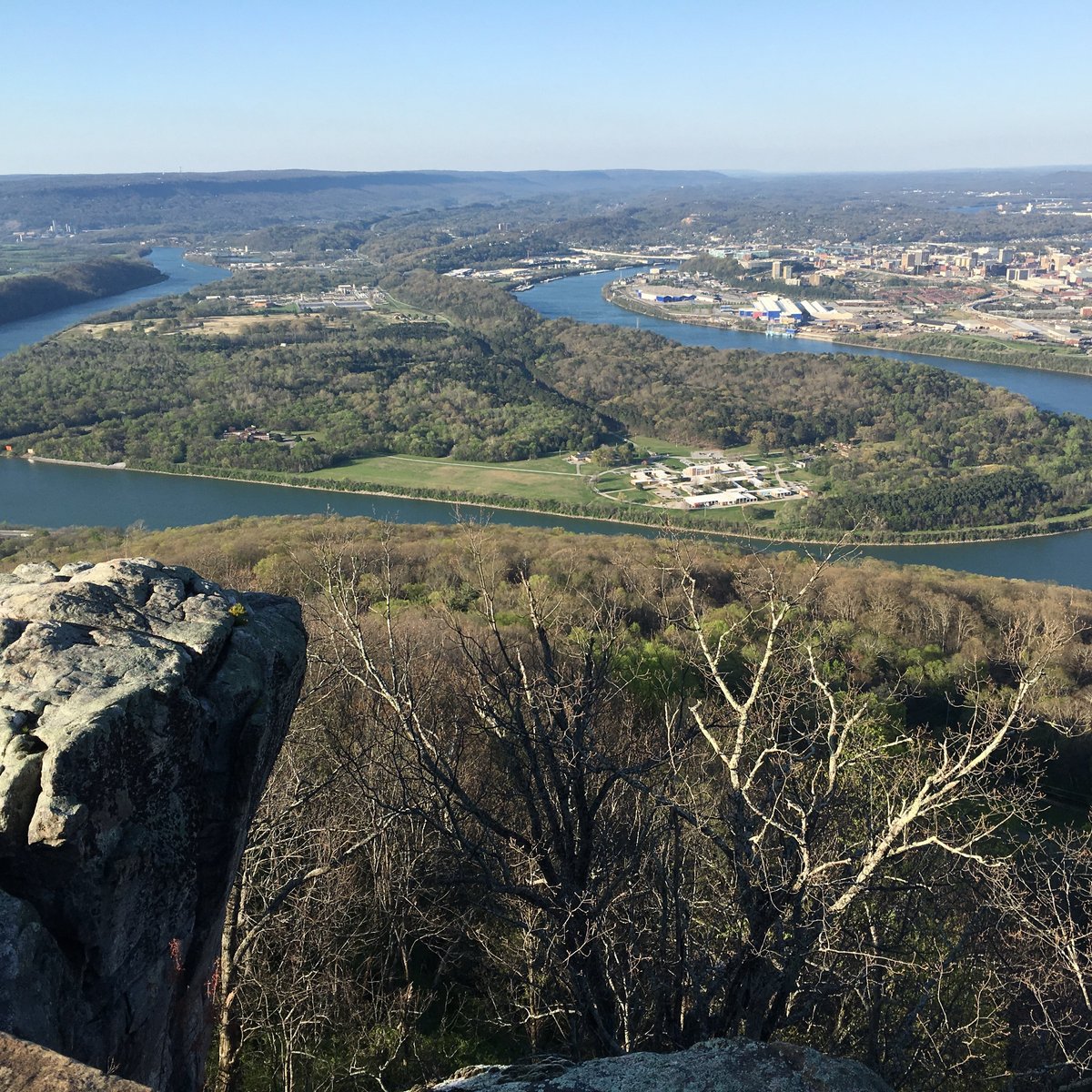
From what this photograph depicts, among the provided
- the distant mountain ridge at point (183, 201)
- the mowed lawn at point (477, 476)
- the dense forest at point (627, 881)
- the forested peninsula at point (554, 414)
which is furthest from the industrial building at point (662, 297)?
the distant mountain ridge at point (183, 201)

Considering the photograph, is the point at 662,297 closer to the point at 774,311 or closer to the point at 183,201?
the point at 774,311

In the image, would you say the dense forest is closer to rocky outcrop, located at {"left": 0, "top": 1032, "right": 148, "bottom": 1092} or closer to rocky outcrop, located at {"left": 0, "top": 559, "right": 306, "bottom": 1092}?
rocky outcrop, located at {"left": 0, "top": 559, "right": 306, "bottom": 1092}

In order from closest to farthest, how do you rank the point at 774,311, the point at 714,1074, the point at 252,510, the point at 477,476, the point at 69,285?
the point at 714,1074, the point at 252,510, the point at 477,476, the point at 774,311, the point at 69,285

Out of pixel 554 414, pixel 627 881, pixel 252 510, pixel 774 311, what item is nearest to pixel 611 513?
pixel 252 510

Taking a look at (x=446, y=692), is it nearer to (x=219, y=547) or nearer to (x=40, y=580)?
(x=40, y=580)

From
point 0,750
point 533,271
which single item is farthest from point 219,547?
point 533,271

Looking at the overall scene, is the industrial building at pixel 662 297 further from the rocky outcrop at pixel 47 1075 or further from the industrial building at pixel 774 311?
the rocky outcrop at pixel 47 1075
